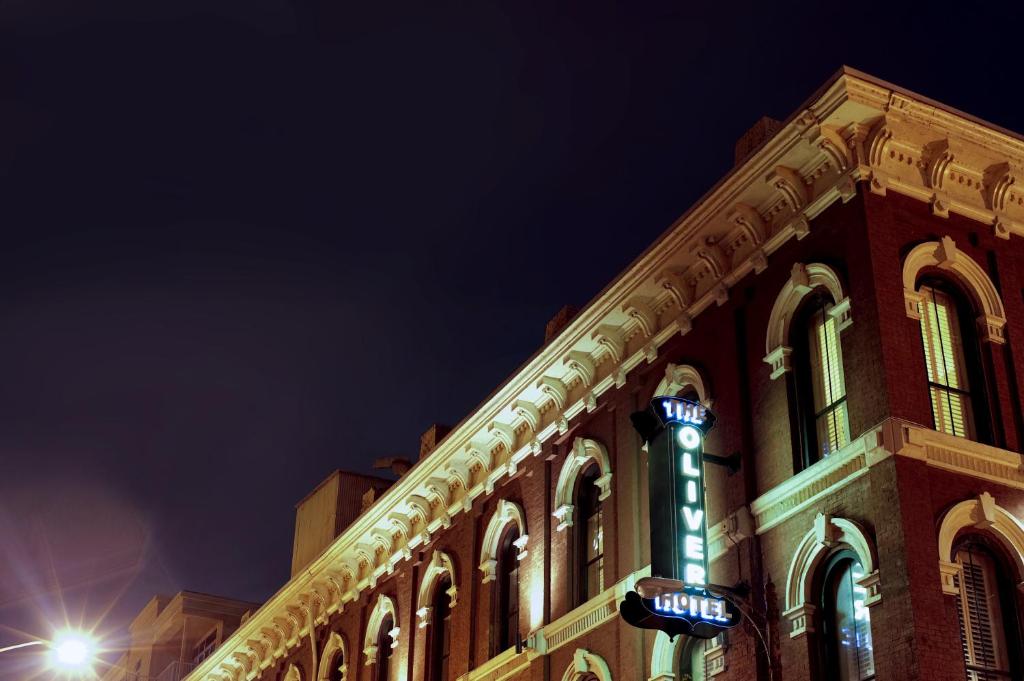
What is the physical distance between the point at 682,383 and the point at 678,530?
396cm

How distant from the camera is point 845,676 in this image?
17.9 meters

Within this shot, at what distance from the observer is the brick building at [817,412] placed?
17.7m

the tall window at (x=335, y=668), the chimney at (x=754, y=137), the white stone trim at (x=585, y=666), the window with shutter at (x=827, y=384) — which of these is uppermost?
the chimney at (x=754, y=137)

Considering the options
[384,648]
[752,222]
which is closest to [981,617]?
[752,222]

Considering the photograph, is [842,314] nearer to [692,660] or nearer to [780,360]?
[780,360]

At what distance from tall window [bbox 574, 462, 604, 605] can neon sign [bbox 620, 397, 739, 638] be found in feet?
15.7

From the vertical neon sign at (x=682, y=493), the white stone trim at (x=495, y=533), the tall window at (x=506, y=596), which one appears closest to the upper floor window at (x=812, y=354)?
the vertical neon sign at (x=682, y=493)

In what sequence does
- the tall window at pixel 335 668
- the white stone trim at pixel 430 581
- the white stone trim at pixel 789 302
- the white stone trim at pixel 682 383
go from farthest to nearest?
1. the tall window at pixel 335 668
2. the white stone trim at pixel 430 581
3. the white stone trim at pixel 682 383
4. the white stone trim at pixel 789 302

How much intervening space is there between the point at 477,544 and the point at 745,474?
1035 cm

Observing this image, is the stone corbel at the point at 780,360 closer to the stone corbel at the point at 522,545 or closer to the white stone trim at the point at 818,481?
the white stone trim at the point at 818,481

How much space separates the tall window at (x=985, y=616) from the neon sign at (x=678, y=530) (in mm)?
3387

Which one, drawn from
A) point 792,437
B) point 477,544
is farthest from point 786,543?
point 477,544

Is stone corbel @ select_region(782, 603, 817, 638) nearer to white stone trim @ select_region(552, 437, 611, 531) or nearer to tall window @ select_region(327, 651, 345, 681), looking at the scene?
white stone trim @ select_region(552, 437, 611, 531)

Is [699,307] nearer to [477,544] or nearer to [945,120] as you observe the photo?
[945,120]
